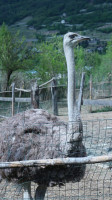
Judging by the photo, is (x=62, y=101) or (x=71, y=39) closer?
(x=71, y=39)

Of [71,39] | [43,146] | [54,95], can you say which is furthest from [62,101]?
[43,146]

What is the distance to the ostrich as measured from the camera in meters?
3.34

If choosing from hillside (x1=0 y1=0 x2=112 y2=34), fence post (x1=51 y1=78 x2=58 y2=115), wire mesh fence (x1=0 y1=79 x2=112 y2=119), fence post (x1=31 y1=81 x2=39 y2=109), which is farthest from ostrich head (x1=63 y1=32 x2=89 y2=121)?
hillside (x1=0 y1=0 x2=112 y2=34)

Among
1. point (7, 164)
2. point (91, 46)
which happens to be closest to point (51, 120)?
point (7, 164)

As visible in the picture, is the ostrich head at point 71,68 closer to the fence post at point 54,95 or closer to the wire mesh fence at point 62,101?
the wire mesh fence at point 62,101

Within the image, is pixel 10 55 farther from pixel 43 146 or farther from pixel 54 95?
pixel 43 146

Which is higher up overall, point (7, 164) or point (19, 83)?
point (7, 164)

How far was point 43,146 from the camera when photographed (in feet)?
11.2

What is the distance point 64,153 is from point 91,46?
37.9 m

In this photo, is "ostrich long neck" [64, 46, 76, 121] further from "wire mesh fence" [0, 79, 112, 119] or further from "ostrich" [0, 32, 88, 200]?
"wire mesh fence" [0, 79, 112, 119]

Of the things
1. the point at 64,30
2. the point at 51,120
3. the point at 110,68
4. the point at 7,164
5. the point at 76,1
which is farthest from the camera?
the point at 76,1

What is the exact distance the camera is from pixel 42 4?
56281mm

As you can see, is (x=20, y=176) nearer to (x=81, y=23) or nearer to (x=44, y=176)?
(x=44, y=176)

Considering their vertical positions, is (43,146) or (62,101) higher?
(43,146)
